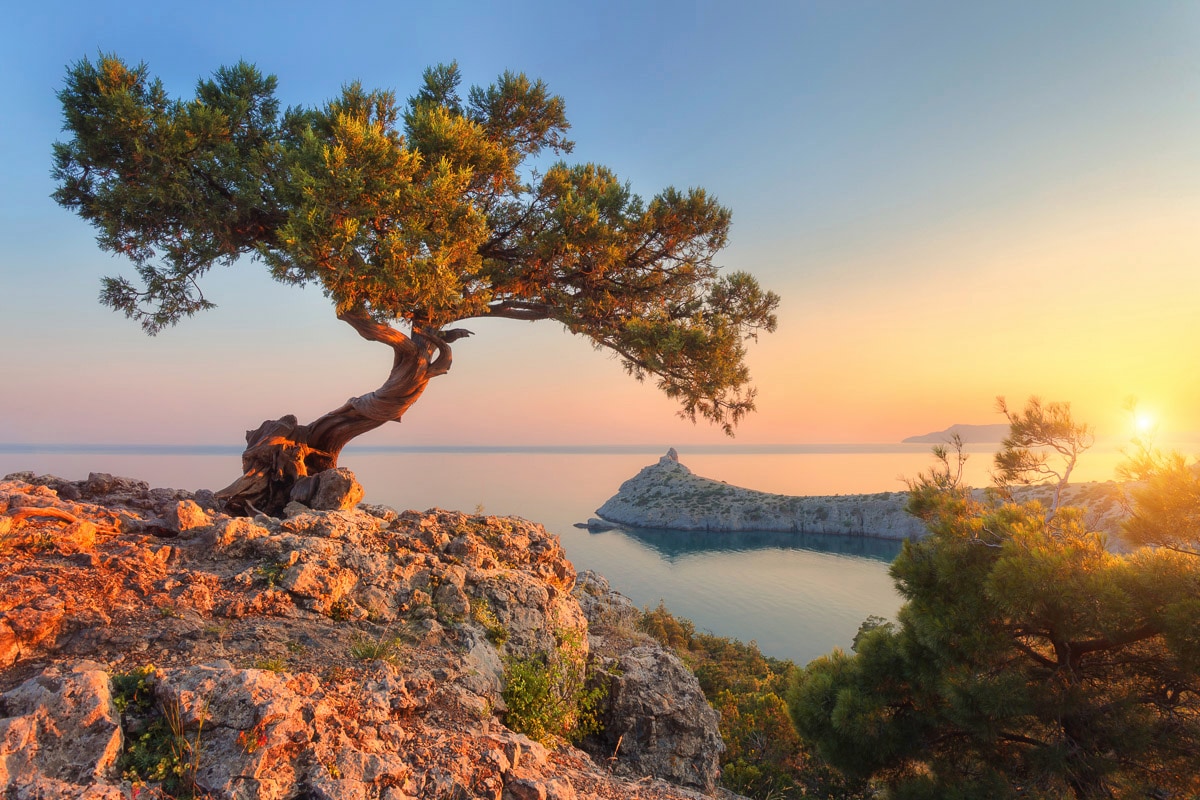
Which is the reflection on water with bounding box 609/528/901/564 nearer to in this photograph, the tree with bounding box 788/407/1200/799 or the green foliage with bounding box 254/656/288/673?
the tree with bounding box 788/407/1200/799

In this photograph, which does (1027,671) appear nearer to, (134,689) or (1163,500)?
(1163,500)

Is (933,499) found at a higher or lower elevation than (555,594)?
higher

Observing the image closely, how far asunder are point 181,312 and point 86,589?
606 cm

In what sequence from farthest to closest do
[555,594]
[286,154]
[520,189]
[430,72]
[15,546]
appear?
1. [430,72]
2. [520,189]
3. [555,594]
4. [286,154]
5. [15,546]

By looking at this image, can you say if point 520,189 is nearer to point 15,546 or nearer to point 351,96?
point 351,96

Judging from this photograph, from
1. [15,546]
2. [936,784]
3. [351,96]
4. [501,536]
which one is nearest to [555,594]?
[501,536]

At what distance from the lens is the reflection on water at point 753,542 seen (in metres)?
54.1

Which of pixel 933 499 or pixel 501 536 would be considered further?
pixel 933 499

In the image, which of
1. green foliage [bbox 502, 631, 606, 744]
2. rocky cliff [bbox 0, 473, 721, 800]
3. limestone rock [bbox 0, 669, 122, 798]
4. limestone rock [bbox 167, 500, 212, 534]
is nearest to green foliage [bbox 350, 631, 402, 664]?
rocky cliff [bbox 0, 473, 721, 800]

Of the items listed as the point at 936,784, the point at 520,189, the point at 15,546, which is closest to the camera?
the point at 15,546

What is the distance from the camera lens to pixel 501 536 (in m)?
7.89

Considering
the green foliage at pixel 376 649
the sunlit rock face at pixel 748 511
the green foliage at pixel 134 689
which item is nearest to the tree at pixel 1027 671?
the green foliage at pixel 376 649

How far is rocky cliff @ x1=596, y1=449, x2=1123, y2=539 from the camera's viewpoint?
204ft

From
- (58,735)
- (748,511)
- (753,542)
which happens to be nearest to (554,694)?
(58,735)
